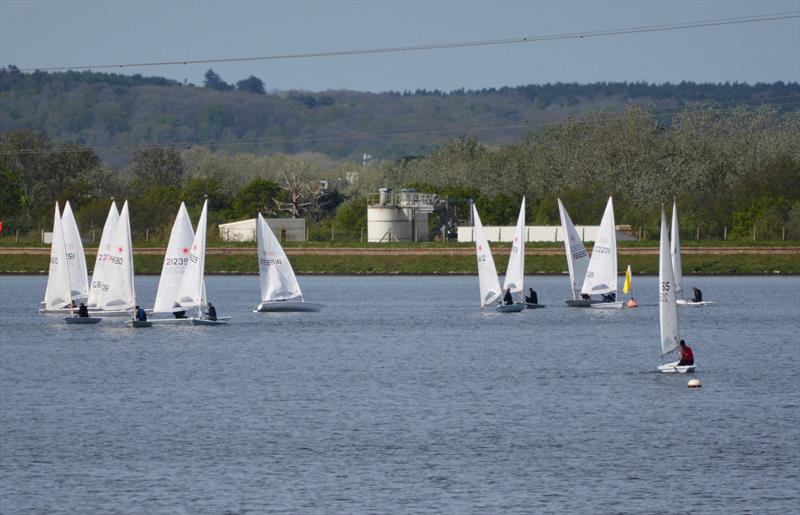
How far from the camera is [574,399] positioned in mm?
46375

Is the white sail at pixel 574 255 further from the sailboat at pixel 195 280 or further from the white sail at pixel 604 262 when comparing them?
the sailboat at pixel 195 280

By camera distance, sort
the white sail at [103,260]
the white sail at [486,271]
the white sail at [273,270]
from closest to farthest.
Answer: the white sail at [103,260], the white sail at [273,270], the white sail at [486,271]

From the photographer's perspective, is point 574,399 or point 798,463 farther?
point 574,399

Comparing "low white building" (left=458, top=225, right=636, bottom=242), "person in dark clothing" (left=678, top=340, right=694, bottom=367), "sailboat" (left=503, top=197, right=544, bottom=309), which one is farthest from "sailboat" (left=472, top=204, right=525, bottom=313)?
"low white building" (left=458, top=225, right=636, bottom=242)

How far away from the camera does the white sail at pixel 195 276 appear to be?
71.0m

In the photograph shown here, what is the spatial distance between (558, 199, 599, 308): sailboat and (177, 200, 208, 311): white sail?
67.2 ft

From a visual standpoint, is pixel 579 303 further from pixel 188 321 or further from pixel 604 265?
pixel 188 321

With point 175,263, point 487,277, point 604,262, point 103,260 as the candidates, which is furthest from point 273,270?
point 604,262

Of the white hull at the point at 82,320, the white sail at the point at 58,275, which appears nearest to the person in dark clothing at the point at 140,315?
the white hull at the point at 82,320

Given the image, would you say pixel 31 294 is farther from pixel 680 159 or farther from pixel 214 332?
pixel 680 159

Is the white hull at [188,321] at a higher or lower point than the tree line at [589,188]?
lower

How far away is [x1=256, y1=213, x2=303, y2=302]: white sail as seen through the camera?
254ft

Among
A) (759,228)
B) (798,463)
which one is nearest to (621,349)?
(798,463)

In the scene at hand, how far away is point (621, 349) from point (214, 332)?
850 inches
